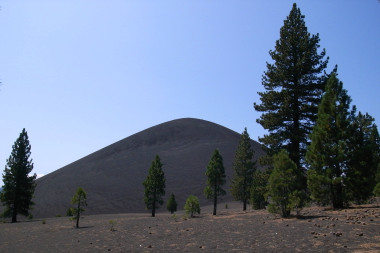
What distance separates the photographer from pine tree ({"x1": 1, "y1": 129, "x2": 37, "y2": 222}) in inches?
1866

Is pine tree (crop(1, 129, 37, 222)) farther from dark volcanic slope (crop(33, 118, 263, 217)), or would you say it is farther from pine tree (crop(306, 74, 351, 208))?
pine tree (crop(306, 74, 351, 208))

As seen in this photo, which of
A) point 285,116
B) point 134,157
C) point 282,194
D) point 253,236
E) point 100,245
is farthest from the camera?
point 134,157

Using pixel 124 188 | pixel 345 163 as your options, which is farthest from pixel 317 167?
pixel 124 188

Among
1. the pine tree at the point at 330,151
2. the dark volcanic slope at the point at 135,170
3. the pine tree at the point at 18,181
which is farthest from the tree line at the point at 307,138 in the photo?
the dark volcanic slope at the point at 135,170

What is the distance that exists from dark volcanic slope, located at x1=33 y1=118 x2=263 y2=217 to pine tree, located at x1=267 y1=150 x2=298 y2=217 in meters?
63.5

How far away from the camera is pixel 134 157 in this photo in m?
130

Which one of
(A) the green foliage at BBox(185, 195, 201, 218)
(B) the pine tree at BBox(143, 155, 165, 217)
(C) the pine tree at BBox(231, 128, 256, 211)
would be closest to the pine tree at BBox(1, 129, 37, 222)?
(B) the pine tree at BBox(143, 155, 165, 217)

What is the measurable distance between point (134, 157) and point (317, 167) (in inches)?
4438

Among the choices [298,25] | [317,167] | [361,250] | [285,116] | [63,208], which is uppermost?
[298,25]

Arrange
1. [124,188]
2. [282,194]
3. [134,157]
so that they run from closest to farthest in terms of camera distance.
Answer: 1. [282,194]
2. [124,188]
3. [134,157]

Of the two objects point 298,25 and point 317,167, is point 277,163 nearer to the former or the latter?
point 317,167

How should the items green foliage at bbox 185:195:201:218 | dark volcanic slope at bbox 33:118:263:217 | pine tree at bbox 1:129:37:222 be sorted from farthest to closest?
dark volcanic slope at bbox 33:118:263:217 < pine tree at bbox 1:129:37:222 < green foliage at bbox 185:195:201:218

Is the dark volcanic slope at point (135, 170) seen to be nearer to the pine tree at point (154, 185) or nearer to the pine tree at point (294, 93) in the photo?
the pine tree at point (154, 185)

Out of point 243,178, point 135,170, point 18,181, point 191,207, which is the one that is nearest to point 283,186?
point 191,207
